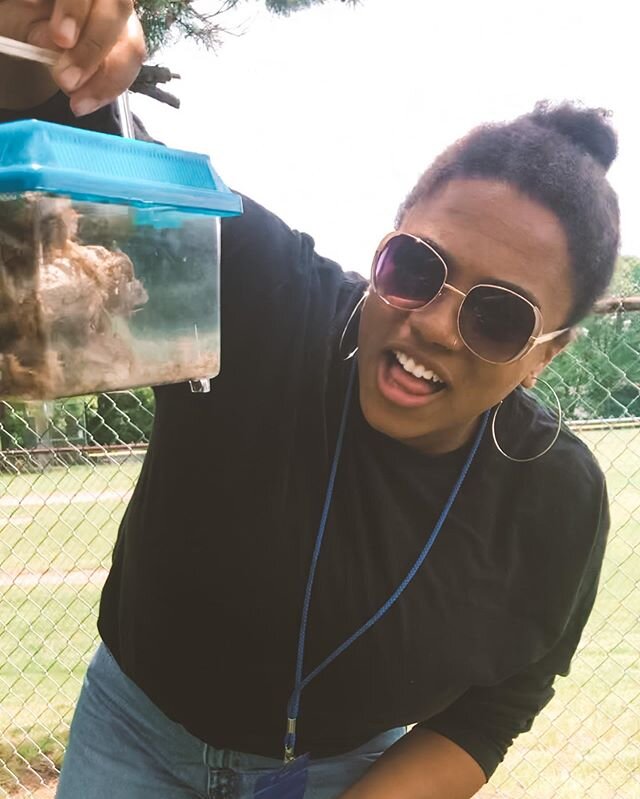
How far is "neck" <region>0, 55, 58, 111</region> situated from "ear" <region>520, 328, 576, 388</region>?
0.76 meters

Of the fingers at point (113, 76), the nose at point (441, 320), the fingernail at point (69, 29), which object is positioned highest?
the fingernail at point (69, 29)

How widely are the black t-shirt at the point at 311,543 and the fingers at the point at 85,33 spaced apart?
0.35 meters

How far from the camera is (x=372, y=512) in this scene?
1.27m

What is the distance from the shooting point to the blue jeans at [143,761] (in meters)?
1.32

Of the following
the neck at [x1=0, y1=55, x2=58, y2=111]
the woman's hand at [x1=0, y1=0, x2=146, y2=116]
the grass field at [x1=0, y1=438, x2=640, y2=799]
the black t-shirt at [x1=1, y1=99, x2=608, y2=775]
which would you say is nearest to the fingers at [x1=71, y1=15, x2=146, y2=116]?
the woman's hand at [x1=0, y1=0, x2=146, y2=116]

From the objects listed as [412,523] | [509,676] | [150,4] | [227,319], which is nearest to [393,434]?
[412,523]

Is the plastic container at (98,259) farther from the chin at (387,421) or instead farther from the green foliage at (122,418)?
the green foliage at (122,418)

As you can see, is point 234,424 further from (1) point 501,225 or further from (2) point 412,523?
(1) point 501,225

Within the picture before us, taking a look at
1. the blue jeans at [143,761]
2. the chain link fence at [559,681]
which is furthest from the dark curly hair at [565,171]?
the chain link fence at [559,681]

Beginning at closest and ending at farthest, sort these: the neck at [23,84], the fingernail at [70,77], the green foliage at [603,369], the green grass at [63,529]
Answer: the fingernail at [70,77] < the neck at [23,84] < the green foliage at [603,369] < the green grass at [63,529]

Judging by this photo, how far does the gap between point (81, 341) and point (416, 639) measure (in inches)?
32.5

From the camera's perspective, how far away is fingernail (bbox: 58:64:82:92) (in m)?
0.71

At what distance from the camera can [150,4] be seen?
4102mm

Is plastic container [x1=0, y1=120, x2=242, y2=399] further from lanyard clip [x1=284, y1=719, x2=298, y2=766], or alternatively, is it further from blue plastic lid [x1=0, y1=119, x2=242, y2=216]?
lanyard clip [x1=284, y1=719, x2=298, y2=766]
